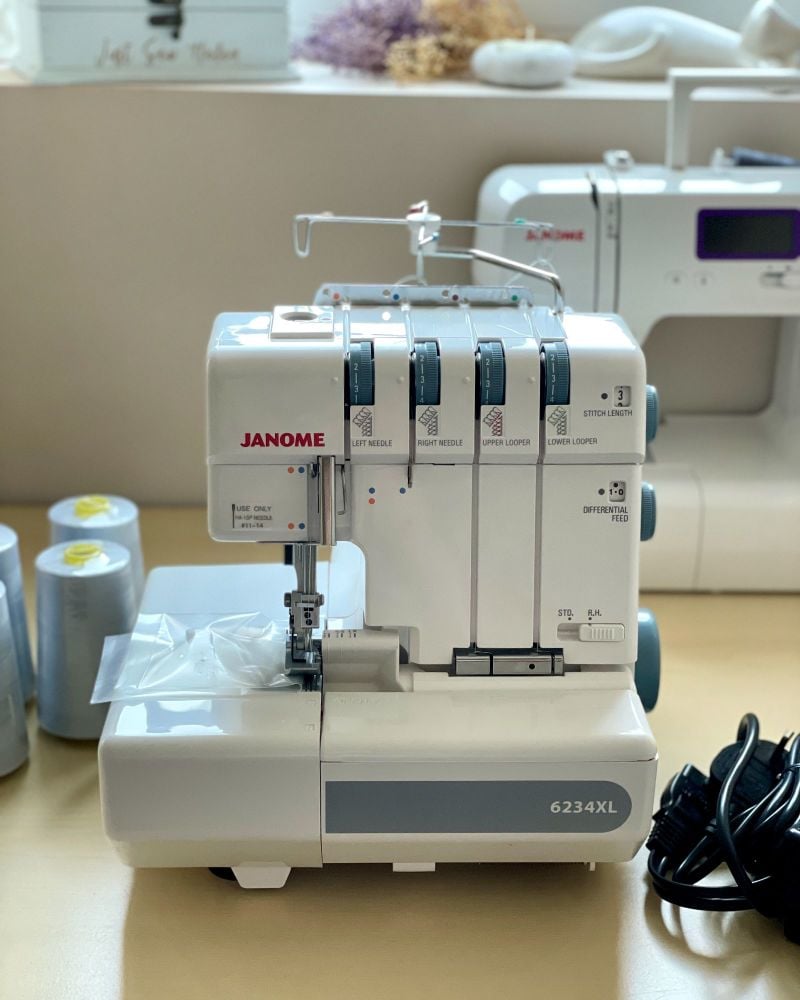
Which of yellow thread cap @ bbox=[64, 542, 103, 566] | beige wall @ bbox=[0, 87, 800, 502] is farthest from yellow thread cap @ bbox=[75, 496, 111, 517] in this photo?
beige wall @ bbox=[0, 87, 800, 502]

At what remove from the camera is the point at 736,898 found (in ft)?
4.52

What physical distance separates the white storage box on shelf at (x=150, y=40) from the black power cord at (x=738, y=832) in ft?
4.52

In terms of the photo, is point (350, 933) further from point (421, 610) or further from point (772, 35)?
point (772, 35)

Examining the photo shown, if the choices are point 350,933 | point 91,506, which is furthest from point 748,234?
point 350,933

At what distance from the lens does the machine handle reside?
2062 millimetres

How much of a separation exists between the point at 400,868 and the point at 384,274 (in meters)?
1.19

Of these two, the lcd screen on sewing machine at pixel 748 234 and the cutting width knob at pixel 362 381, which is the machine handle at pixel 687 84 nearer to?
the lcd screen on sewing machine at pixel 748 234

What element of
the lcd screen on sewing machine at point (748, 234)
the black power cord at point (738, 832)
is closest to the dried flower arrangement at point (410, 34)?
the lcd screen on sewing machine at point (748, 234)

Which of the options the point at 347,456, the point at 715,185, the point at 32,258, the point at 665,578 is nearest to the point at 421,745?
the point at 347,456

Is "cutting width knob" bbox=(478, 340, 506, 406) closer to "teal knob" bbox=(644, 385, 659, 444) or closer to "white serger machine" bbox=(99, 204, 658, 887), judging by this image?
"white serger machine" bbox=(99, 204, 658, 887)

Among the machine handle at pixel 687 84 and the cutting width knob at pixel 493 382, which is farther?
the machine handle at pixel 687 84

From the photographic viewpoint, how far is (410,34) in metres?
2.44

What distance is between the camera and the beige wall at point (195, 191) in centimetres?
224

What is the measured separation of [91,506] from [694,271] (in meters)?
0.94
